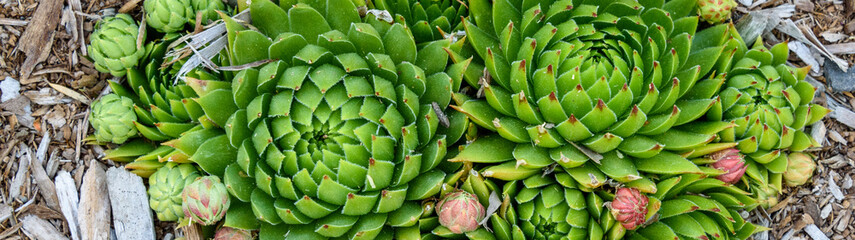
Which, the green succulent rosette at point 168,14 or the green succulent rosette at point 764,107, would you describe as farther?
the green succulent rosette at point 168,14

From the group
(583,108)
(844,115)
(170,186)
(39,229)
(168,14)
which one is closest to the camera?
(583,108)

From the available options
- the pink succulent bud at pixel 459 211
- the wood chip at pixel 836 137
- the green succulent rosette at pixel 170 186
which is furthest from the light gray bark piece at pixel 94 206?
the wood chip at pixel 836 137

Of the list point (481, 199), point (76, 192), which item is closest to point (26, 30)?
point (76, 192)

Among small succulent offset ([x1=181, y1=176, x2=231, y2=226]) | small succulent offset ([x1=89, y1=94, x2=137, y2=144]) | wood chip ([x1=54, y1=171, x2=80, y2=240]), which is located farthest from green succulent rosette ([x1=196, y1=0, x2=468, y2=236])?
wood chip ([x1=54, y1=171, x2=80, y2=240])

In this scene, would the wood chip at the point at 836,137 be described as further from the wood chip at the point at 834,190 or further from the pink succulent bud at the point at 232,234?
the pink succulent bud at the point at 232,234

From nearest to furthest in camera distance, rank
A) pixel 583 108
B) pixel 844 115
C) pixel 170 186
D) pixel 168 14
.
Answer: pixel 583 108
pixel 170 186
pixel 168 14
pixel 844 115

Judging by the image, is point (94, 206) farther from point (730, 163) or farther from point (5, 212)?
point (730, 163)

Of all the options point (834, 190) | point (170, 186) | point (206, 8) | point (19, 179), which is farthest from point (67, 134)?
point (834, 190)
